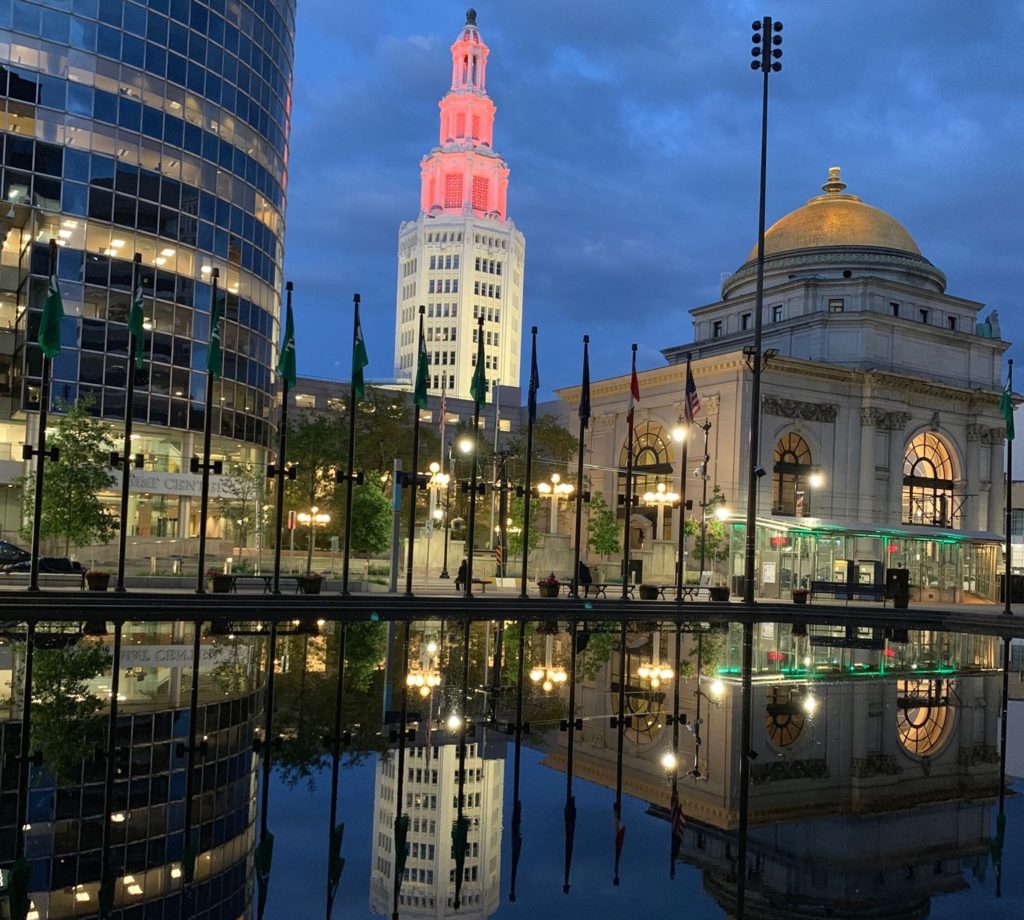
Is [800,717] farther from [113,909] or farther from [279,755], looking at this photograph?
[113,909]

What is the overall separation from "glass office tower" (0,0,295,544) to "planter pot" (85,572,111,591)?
3041 cm

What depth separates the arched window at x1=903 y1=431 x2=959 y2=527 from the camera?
84.1 metres

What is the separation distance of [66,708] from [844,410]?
73.2 meters

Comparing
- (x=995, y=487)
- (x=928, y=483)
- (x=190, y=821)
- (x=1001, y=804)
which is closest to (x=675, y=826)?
(x=1001, y=804)

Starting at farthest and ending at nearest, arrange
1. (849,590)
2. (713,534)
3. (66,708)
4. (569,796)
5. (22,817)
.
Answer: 1. (713,534)
2. (849,590)
3. (66,708)
4. (569,796)
5. (22,817)

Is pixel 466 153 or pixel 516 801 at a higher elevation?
pixel 466 153

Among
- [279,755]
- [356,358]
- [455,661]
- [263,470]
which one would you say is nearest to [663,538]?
[263,470]

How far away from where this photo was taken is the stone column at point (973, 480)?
8588 centimetres

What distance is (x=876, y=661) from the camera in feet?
89.5

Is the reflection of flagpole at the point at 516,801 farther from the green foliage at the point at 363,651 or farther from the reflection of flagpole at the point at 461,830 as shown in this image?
the green foliage at the point at 363,651


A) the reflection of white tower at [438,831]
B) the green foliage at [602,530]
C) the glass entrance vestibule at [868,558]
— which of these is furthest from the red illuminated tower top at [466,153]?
the reflection of white tower at [438,831]

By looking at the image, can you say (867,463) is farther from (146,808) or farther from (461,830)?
(146,808)

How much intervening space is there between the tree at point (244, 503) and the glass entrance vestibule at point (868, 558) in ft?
87.8

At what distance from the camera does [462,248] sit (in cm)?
17925
